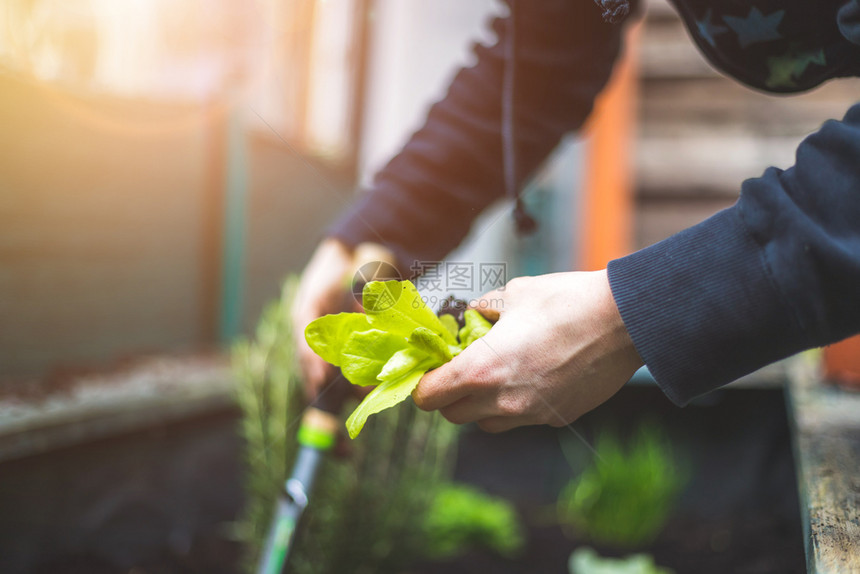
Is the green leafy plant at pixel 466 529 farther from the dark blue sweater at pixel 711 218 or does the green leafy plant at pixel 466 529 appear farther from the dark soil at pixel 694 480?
the dark blue sweater at pixel 711 218

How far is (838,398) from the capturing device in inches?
47.5

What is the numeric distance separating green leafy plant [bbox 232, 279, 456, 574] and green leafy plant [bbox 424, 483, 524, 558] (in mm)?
112

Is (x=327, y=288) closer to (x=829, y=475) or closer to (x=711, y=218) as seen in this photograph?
(x=711, y=218)

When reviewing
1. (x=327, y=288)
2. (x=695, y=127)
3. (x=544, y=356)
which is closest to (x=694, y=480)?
(x=695, y=127)

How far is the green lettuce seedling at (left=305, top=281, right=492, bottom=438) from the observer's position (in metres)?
0.45

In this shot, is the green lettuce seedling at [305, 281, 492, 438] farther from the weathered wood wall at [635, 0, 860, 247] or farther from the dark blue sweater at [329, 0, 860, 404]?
the weathered wood wall at [635, 0, 860, 247]

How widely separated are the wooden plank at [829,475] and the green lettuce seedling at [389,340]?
0.31m

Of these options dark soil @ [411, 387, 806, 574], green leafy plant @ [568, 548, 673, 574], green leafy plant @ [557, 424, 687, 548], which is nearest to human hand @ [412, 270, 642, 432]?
green leafy plant @ [568, 548, 673, 574]

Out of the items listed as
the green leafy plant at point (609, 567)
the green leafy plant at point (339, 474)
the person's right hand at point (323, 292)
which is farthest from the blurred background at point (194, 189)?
the green leafy plant at point (609, 567)

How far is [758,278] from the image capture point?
436mm

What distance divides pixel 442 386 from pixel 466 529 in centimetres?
122

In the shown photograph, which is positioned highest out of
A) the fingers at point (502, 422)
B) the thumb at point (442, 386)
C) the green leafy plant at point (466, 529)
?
the thumb at point (442, 386)

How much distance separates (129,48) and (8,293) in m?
0.72

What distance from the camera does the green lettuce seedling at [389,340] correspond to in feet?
1.48
